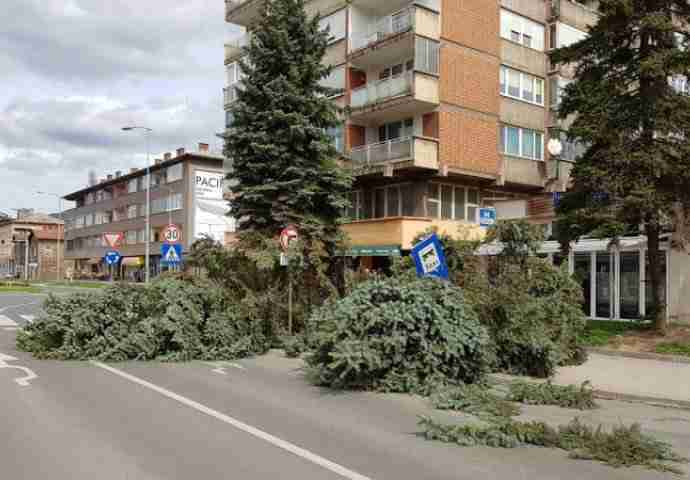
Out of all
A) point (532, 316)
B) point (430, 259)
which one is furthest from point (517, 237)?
point (430, 259)

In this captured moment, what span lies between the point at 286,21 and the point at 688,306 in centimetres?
1392

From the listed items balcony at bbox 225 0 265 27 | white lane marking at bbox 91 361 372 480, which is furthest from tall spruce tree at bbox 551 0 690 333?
balcony at bbox 225 0 265 27

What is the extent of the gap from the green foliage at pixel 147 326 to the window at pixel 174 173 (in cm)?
5697

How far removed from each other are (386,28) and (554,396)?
75.3 ft

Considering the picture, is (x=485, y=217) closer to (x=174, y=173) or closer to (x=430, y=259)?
(x=430, y=259)

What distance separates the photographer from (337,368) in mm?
10219

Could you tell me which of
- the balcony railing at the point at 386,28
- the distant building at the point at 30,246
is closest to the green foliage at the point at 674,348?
the balcony railing at the point at 386,28

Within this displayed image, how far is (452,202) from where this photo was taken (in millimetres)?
29453

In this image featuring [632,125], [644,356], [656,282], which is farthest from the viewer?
[656,282]

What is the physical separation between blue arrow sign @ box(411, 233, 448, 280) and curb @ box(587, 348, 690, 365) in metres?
5.02

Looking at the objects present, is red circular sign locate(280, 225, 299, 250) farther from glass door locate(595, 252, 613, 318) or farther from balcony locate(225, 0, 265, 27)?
balcony locate(225, 0, 265, 27)

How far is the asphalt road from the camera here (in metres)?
5.87

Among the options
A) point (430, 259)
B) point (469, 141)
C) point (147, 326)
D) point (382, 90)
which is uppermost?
point (382, 90)

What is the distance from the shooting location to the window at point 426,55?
89.0ft
